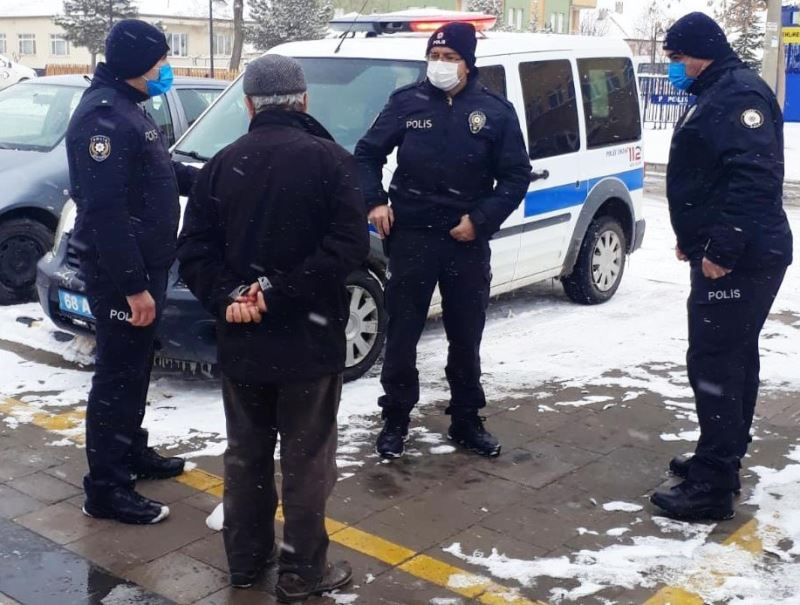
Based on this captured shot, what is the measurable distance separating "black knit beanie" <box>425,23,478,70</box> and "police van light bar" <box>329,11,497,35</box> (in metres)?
2.09

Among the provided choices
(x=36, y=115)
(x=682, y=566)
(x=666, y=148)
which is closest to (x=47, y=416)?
(x=682, y=566)

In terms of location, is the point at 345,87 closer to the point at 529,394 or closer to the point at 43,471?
the point at 529,394

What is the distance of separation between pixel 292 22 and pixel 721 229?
46.3 m

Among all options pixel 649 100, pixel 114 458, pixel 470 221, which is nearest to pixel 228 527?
pixel 114 458

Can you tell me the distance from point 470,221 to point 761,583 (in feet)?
6.50

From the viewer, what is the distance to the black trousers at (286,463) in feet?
11.7

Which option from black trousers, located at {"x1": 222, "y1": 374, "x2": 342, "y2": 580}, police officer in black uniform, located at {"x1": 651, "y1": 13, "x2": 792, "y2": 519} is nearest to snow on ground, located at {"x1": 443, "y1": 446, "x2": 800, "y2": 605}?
police officer in black uniform, located at {"x1": 651, "y1": 13, "x2": 792, "y2": 519}

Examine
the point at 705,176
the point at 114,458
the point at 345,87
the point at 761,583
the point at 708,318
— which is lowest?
the point at 761,583

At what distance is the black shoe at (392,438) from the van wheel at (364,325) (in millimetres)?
952

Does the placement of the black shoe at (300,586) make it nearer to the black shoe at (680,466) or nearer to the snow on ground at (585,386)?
the snow on ground at (585,386)

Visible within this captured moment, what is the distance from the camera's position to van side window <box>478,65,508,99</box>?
22.0 ft

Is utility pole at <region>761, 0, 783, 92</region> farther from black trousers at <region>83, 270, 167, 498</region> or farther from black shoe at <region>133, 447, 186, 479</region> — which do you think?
black trousers at <region>83, 270, 167, 498</region>

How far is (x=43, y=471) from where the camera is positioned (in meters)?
4.78

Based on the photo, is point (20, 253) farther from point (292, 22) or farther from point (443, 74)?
point (292, 22)
